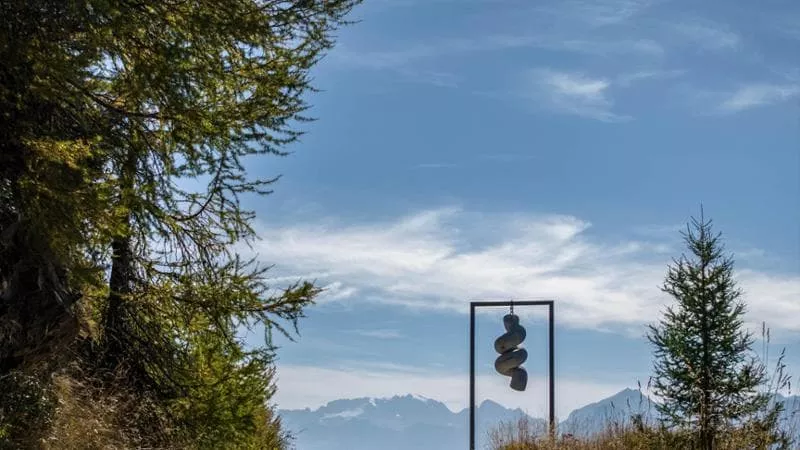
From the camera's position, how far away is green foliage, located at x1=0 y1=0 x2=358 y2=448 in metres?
8.22

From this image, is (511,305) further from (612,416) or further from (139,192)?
(139,192)

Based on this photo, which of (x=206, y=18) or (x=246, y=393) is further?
(x=246, y=393)

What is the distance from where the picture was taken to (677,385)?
51.0 feet

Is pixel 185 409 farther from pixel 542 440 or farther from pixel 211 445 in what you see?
pixel 542 440

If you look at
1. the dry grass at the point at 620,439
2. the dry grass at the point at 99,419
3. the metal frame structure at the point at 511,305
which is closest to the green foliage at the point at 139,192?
the dry grass at the point at 99,419

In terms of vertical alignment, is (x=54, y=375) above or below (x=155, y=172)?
below

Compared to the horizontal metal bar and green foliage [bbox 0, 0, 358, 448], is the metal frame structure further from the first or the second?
green foliage [bbox 0, 0, 358, 448]

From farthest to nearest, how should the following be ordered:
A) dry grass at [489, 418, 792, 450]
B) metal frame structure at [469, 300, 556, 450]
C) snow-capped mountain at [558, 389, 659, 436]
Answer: metal frame structure at [469, 300, 556, 450]
snow-capped mountain at [558, 389, 659, 436]
dry grass at [489, 418, 792, 450]

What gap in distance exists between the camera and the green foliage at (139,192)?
27.0 ft

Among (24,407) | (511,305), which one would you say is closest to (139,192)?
(24,407)

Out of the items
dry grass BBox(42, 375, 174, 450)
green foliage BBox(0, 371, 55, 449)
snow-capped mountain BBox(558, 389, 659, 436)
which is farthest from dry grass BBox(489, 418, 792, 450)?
green foliage BBox(0, 371, 55, 449)

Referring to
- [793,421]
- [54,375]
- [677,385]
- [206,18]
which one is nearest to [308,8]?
[206,18]

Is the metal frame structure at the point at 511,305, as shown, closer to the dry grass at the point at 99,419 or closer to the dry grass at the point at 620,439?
the dry grass at the point at 620,439

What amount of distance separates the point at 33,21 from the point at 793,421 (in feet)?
28.5
